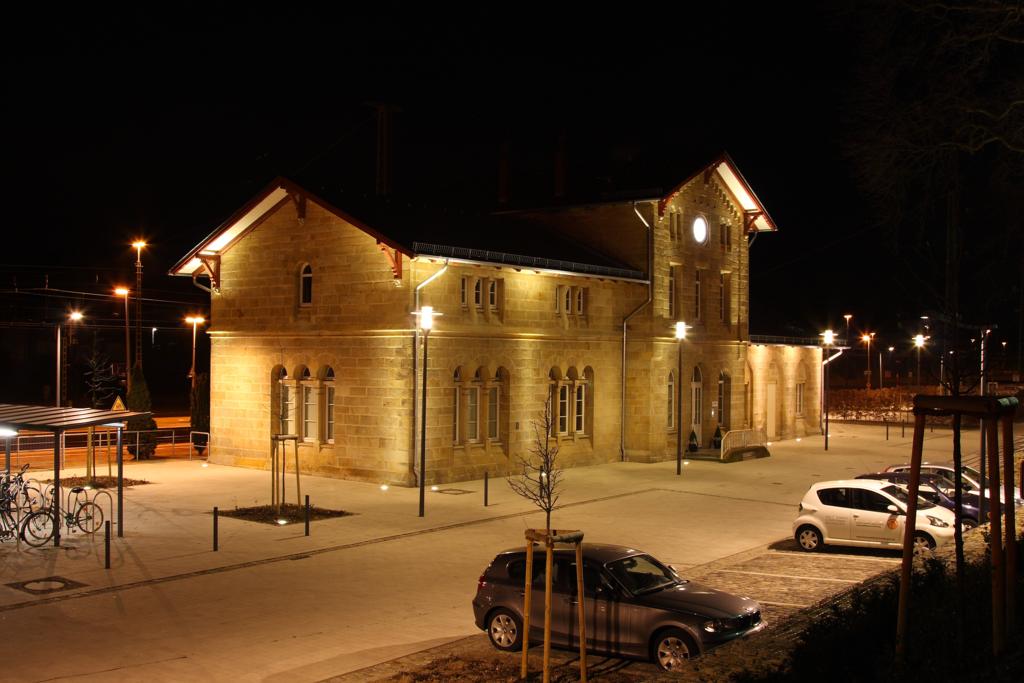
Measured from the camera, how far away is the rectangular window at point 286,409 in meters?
32.1

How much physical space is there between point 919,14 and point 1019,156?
3583 millimetres

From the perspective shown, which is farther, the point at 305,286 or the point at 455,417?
the point at 305,286

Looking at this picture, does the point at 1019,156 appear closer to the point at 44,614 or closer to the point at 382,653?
the point at 382,653

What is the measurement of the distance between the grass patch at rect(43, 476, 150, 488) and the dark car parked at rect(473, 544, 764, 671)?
1912cm

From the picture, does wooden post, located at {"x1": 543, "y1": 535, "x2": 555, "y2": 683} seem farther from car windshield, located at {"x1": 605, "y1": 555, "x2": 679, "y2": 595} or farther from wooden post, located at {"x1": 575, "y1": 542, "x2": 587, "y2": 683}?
car windshield, located at {"x1": 605, "y1": 555, "x2": 679, "y2": 595}

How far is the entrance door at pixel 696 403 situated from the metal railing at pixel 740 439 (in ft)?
4.35

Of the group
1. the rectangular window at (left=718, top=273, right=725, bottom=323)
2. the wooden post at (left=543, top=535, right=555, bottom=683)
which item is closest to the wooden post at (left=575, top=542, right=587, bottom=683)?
the wooden post at (left=543, top=535, right=555, bottom=683)

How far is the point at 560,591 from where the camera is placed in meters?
12.9

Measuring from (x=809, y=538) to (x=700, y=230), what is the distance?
71.0 ft

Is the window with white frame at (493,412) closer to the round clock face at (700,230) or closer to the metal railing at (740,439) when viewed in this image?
the metal railing at (740,439)

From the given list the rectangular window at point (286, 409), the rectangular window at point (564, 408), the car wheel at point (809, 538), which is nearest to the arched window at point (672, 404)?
the rectangular window at point (564, 408)

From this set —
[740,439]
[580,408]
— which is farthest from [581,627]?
[740,439]

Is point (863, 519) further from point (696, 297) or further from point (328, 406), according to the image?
point (696, 297)

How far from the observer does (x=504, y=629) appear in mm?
13141
